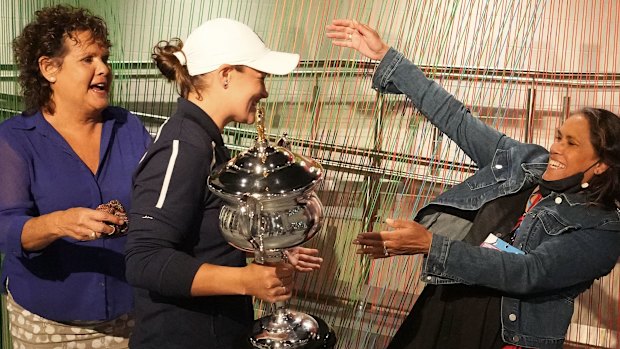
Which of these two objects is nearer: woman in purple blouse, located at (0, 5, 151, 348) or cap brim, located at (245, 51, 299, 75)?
cap brim, located at (245, 51, 299, 75)

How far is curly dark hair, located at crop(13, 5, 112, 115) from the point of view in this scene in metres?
1.98

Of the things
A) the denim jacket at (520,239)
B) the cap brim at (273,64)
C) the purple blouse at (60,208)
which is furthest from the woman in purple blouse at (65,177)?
the denim jacket at (520,239)

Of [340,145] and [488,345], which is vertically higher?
[340,145]

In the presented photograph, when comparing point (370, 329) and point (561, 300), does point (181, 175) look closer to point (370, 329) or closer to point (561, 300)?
point (561, 300)

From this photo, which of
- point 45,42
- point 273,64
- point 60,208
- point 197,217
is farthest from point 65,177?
point 273,64

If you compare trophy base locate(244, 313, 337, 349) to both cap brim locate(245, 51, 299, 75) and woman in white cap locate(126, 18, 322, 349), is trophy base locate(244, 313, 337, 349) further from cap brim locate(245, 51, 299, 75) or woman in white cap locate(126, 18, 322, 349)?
cap brim locate(245, 51, 299, 75)

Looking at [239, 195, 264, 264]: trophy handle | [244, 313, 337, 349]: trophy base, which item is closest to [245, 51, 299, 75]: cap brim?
[239, 195, 264, 264]: trophy handle

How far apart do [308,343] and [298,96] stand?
4.44 ft

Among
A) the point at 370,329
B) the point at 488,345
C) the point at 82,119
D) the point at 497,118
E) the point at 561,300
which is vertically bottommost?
the point at 370,329

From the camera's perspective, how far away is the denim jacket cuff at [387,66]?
6.49 feet

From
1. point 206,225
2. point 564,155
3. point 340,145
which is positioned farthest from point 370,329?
point 206,225

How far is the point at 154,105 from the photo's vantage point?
2.99 meters

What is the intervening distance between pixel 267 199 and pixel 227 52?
35 centimetres

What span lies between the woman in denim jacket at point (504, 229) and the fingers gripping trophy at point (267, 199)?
0.90 feet
